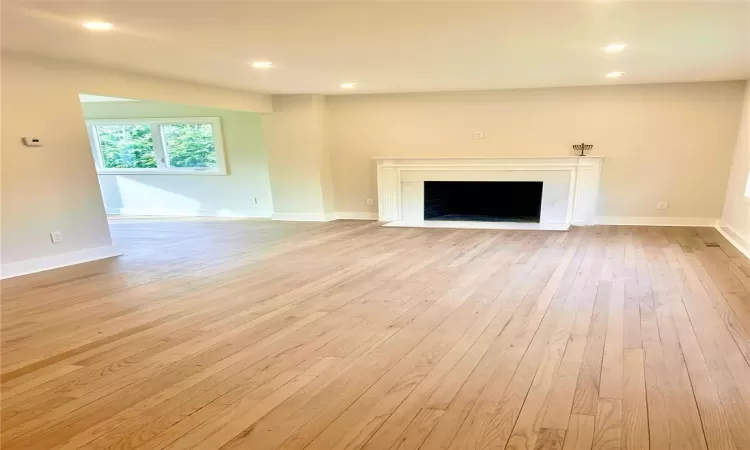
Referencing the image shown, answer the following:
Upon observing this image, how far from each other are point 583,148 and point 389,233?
120 inches

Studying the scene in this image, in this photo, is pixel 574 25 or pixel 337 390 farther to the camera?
pixel 574 25

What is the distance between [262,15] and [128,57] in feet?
6.41

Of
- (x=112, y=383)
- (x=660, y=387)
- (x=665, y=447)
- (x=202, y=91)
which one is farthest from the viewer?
(x=202, y=91)

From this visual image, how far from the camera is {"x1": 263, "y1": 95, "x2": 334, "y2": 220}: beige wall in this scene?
642cm

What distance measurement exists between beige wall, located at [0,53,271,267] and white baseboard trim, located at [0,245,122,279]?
31mm

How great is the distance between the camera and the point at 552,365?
203cm

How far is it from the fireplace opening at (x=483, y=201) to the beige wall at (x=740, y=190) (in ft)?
7.39

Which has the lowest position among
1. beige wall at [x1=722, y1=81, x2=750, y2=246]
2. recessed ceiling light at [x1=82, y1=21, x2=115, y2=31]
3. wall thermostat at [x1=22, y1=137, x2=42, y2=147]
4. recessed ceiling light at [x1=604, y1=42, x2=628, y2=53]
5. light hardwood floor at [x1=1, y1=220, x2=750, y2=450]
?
light hardwood floor at [x1=1, y1=220, x2=750, y2=450]

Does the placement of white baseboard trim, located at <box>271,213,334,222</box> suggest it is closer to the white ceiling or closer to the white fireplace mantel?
the white fireplace mantel

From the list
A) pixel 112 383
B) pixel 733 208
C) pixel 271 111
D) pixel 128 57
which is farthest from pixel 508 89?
pixel 112 383

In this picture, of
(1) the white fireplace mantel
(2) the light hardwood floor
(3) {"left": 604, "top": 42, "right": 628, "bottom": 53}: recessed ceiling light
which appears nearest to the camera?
(2) the light hardwood floor

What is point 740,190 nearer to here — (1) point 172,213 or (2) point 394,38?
(2) point 394,38

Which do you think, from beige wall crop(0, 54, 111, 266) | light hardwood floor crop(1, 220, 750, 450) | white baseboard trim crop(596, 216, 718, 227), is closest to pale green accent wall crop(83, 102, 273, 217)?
beige wall crop(0, 54, 111, 266)

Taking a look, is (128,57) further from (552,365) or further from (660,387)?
(660,387)
